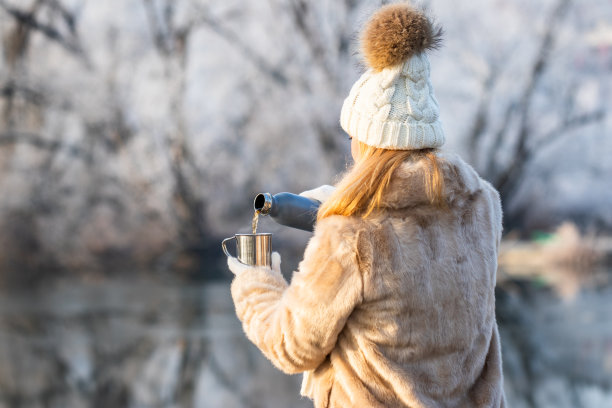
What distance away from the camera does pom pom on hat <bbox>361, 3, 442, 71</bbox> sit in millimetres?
1196

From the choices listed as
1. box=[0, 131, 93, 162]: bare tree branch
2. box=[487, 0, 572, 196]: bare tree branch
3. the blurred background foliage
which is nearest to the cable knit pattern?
the blurred background foliage

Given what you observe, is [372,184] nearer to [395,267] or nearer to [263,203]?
[395,267]

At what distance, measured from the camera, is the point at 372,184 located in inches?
44.9

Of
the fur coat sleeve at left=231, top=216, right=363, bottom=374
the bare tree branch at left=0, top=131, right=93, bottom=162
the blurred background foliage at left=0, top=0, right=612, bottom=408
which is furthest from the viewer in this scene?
the bare tree branch at left=0, top=131, right=93, bottom=162

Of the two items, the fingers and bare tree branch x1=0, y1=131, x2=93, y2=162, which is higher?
bare tree branch x1=0, y1=131, x2=93, y2=162

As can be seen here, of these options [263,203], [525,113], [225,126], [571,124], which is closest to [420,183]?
[263,203]

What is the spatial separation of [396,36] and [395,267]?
0.40 metres

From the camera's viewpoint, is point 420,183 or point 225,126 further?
point 225,126

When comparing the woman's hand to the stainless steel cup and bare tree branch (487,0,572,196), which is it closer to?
the stainless steel cup

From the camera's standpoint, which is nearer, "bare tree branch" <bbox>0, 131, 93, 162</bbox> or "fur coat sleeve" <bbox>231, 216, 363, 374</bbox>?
"fur coat sleeve" <bbox>231, 216, 363, 374</bbox>

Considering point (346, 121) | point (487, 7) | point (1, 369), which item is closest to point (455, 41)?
point (487, 7)

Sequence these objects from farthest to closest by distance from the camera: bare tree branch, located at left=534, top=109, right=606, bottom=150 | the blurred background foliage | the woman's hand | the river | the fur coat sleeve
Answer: bare tree branch, located at left=534, top=109, right=606, bottom=150 → the blurred background foliage → the river → the woman's hand → the fur coat sleeve

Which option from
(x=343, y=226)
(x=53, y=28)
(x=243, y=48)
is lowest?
(x=343, y=226)

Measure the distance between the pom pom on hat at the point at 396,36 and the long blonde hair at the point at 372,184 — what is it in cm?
16
